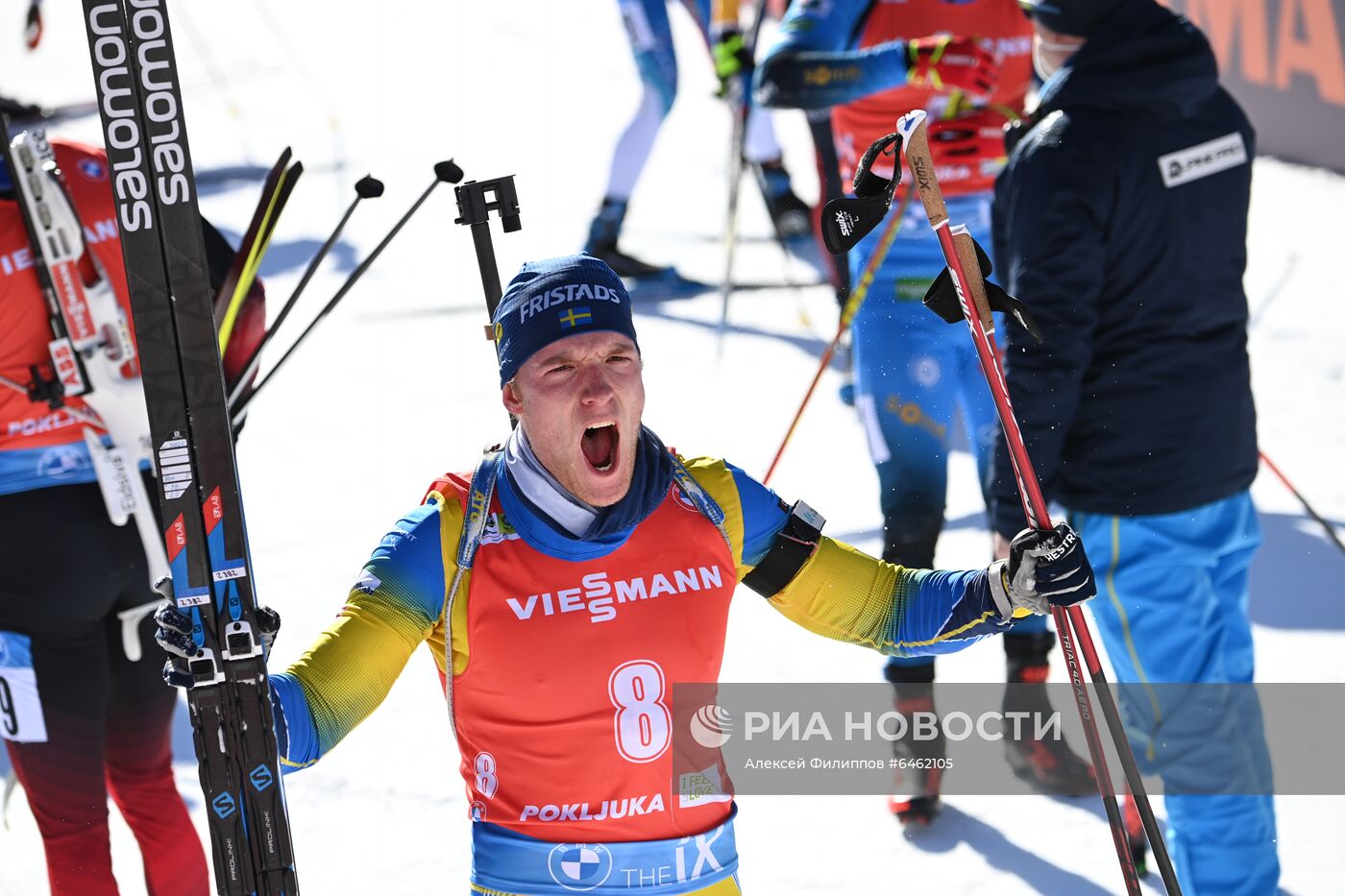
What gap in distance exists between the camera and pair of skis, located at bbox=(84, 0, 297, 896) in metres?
2.10

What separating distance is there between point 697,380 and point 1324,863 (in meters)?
4.43

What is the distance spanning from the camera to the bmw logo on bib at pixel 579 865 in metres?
2.36

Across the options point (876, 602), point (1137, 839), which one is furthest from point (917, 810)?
point (876, 602)

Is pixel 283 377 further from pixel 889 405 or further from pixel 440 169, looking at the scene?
pixel 440 169

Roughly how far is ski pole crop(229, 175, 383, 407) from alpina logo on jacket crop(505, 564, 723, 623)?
75 cm

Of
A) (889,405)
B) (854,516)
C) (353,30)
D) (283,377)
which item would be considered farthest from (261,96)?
(889,405)

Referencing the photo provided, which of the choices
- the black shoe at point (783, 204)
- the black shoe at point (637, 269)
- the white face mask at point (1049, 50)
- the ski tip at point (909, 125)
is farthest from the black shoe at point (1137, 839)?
the black shoe at point (783, 204)

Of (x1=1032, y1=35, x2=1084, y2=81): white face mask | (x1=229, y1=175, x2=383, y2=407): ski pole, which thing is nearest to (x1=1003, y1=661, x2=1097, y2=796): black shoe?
(x1=1032, y1=35, x2=1084, y2=81): white face mask

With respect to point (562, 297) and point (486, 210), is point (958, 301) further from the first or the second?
point (486, 210)

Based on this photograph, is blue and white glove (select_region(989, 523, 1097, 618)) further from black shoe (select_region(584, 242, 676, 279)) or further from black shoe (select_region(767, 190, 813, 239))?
black shoe (select_region(767, 190, 813, 239))

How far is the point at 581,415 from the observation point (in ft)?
7.66

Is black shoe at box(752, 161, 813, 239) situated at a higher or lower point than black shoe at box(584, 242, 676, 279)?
higher

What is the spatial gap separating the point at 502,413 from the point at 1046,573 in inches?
203

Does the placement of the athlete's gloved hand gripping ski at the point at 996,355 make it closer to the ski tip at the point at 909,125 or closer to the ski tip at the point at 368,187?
the ski tip at the point at 909,125
